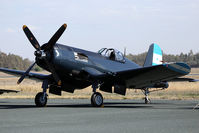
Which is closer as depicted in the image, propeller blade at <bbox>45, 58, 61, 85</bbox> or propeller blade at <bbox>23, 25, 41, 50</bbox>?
propeller blade at <bbox>45, 58, 61, 85</bbox>

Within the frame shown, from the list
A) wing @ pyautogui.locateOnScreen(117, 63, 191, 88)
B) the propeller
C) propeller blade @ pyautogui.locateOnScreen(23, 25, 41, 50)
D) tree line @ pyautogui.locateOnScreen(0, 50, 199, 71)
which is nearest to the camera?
wing @ pyautogui.locateOnScreen(117, 63, 191, 88)

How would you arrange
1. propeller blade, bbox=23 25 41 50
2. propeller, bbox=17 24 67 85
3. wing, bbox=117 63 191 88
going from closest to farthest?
wing, bbox=117 63 191 88 < propeller, bbox=17 24 67 85 < propeller blade, bbox=23 25 41 50

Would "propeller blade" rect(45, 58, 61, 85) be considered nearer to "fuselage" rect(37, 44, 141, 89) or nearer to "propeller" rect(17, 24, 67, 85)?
"propeller" rect(17, 24, 67, 85)

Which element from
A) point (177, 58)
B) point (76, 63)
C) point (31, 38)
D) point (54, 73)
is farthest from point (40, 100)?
point (177, 58)

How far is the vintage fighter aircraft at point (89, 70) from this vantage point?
54.9ft

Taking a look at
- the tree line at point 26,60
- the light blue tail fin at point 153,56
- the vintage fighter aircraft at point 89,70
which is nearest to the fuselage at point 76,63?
A: the vintage fighter aircraft at point 89,70

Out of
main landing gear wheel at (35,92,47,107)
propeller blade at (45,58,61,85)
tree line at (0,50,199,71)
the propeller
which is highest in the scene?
tree line at (0,50,199,71)

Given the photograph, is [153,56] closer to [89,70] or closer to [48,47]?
[89,70]

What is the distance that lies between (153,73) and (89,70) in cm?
300

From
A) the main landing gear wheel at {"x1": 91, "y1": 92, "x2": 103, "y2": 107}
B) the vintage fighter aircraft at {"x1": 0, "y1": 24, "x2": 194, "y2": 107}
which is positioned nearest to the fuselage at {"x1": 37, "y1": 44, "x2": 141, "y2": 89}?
the vintage fighter aircraft at {"x1": 0, "y1": 24, "x2": 194, "y2": 107}

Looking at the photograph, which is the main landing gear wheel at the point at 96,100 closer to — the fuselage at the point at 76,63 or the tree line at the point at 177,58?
the fuselage at the point at 76,63

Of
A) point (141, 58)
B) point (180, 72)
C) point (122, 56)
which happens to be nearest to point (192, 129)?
point (180, 72)

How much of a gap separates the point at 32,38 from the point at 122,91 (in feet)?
15.9

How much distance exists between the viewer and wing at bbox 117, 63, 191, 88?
637 inches
